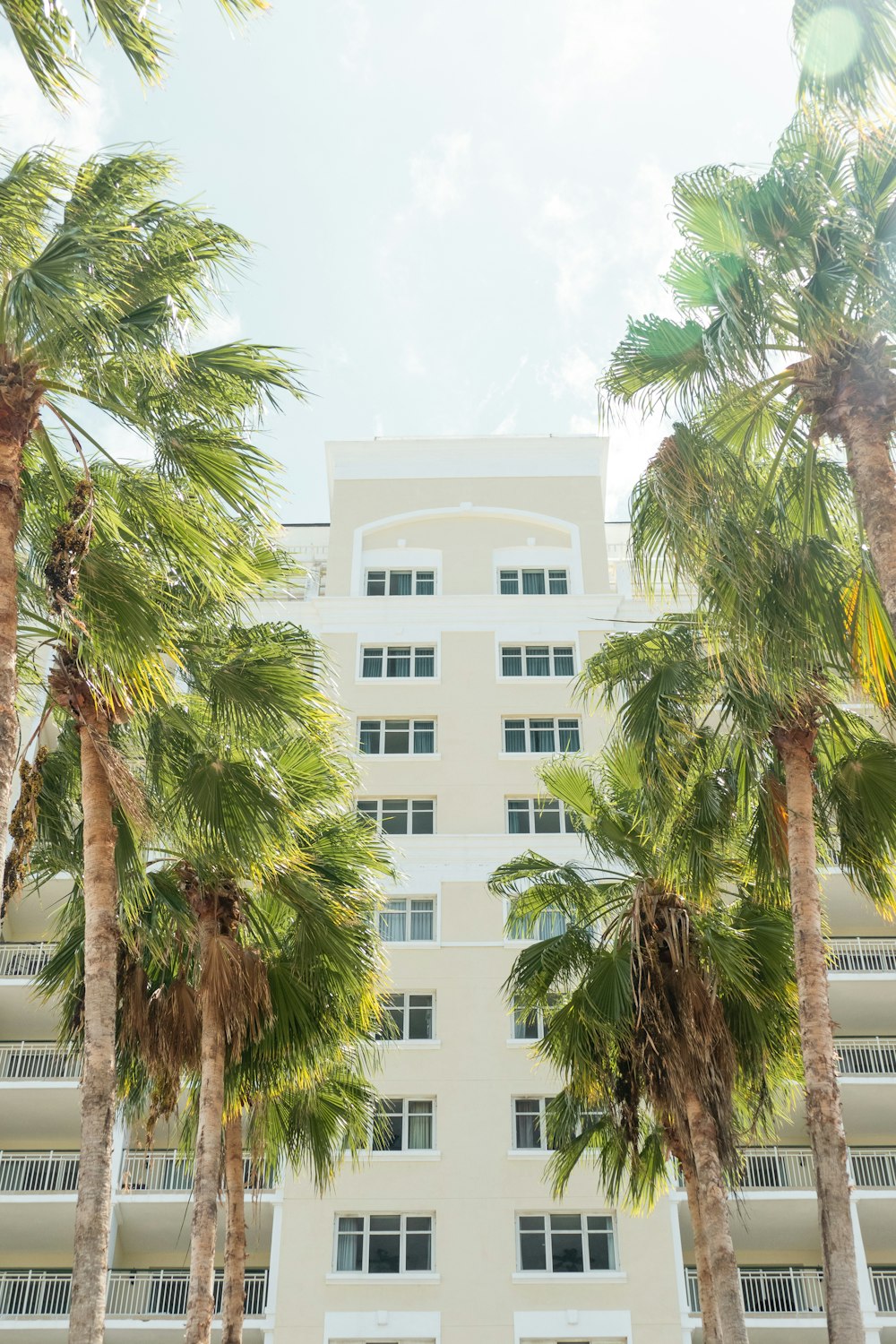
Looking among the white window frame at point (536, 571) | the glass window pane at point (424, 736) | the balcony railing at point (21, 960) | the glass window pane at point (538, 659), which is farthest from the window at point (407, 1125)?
the white window frame at point (536, 571)

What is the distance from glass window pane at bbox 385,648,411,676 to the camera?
3550 centimetres

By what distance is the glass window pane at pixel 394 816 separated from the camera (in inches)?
1309

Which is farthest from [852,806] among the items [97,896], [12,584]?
[12,584]

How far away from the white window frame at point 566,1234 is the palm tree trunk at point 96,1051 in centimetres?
1857

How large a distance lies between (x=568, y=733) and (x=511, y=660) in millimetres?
2721

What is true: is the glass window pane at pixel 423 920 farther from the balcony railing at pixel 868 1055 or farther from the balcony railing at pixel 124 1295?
the balcony railing at pixel 868 1055

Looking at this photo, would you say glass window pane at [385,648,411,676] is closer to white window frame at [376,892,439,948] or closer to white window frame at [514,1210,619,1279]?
white window frame at [376,892,439,948]

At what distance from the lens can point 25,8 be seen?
28.9 ft

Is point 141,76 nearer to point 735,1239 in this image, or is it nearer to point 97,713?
point 97,713

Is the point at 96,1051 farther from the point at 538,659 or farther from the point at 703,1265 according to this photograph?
the point at 538,659

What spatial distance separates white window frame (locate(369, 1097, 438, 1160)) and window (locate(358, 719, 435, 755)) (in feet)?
28.4

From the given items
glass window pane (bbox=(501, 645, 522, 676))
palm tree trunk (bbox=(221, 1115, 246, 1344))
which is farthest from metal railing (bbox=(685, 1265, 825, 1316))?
glass window pane (bbox=(501, 645, 522, 676))

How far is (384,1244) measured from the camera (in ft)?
93.3

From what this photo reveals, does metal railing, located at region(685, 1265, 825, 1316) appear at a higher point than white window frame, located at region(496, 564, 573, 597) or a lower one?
lower
